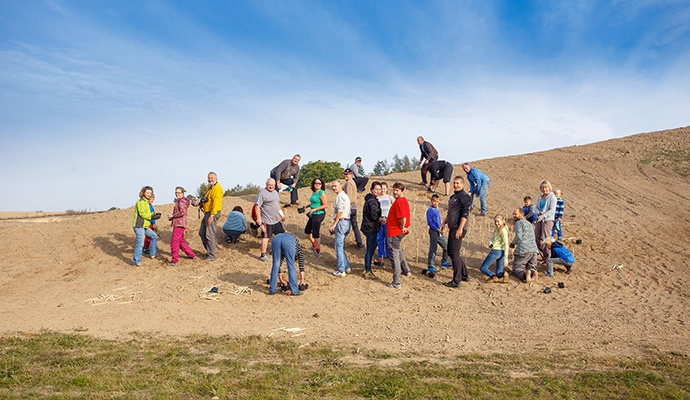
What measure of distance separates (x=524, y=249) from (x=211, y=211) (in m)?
7.40

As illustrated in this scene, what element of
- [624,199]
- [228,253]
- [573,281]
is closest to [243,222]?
[228,253]

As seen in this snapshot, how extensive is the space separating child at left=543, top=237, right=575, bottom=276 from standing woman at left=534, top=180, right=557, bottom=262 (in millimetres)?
126

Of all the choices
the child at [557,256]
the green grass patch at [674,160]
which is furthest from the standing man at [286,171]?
the green grass patch at [674,160]

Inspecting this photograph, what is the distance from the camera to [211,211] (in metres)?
12.2

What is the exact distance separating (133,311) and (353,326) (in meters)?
4.30

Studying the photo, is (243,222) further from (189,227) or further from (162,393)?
(162,393)

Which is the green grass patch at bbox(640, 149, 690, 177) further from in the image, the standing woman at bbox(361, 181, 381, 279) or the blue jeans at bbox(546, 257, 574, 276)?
the standing woman at bbox(361, 181, 381, 279)

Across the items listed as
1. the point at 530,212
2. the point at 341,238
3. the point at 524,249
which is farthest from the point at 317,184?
the point at 530,212

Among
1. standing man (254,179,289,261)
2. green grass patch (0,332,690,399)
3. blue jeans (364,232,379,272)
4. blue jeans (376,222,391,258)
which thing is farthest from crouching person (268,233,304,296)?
blue jeans (376,222,391,258)

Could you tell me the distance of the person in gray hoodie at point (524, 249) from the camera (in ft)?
36.3

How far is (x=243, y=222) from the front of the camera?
13.8 m

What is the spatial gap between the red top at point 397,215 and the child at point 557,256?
12.5ft

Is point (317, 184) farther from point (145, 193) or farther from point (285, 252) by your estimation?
point (145, 193)

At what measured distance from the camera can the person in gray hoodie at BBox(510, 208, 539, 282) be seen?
11078mm
